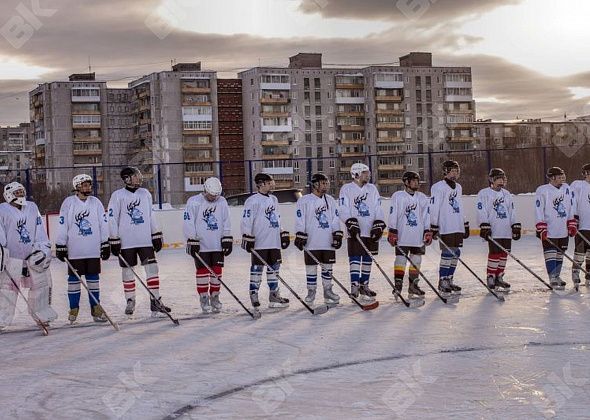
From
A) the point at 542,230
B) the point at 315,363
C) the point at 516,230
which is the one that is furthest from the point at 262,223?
the point at 542,230

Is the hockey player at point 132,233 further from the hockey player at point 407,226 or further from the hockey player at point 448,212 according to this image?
the hockey player at point 448,212

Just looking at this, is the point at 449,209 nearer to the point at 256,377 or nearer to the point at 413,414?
the point at 256,377

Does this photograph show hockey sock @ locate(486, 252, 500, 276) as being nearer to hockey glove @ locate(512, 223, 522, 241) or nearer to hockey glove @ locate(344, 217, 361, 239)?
hockey glove @ locate(512, 223, 522, 241)

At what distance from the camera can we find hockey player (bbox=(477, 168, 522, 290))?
11.0 meters

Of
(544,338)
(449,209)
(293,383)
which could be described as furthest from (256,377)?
(449,209)

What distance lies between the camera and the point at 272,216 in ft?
33.2

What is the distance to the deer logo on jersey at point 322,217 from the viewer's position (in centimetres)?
1024

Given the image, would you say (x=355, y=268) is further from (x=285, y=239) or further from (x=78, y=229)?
(x=78, y=229)

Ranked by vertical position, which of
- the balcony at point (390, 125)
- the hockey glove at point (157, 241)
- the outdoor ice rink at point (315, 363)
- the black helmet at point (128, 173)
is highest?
the balcony at point (390, 125)

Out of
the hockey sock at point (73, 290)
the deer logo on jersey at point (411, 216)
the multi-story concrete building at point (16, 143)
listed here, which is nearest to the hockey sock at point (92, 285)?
the hockey sock at point (73, 290)

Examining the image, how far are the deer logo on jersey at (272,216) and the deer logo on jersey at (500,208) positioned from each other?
284 cm

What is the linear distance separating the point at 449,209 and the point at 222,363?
4751 mm

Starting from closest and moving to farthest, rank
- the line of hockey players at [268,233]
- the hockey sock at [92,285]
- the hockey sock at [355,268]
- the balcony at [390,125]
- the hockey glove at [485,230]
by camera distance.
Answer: the line of hockey players at [268,233] → the hockey sock at [92,285] → the hockey sock at [355,268] → the hockey glove at [485,230] → the balcony at [390,125]

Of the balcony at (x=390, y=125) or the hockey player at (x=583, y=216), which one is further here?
the balcony at (x=390, y=125)
